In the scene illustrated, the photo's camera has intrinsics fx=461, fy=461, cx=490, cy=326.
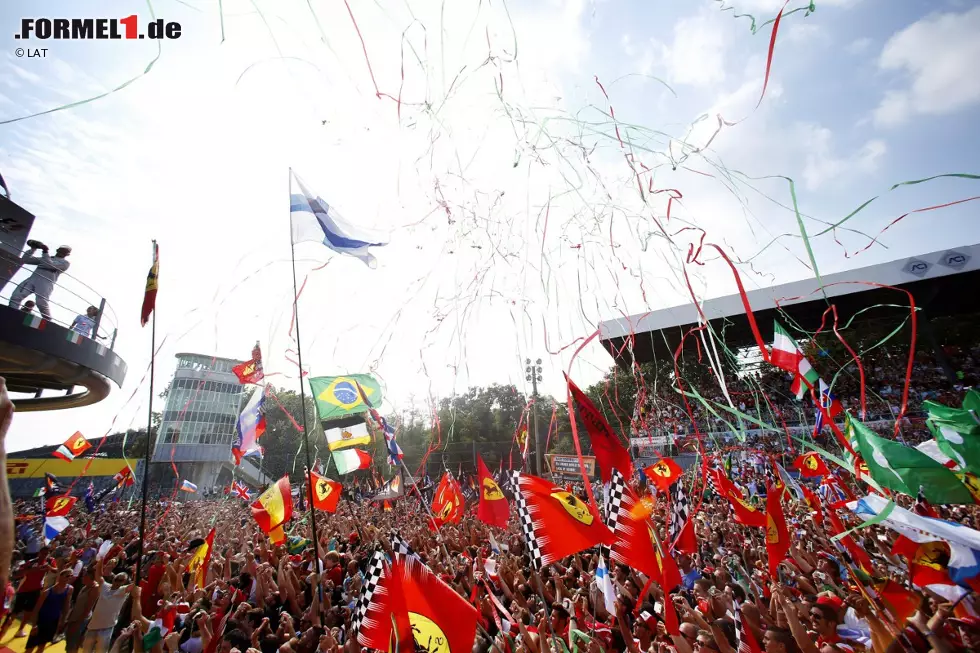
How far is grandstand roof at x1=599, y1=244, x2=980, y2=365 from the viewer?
20.6 metres

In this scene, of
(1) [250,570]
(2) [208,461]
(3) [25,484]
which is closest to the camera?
(1) [250,570]

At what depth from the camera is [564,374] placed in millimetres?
4723

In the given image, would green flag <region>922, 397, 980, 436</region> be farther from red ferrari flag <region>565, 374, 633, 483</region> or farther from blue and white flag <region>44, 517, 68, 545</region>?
blue and white flag <region>44, 517, 68, 545</region>

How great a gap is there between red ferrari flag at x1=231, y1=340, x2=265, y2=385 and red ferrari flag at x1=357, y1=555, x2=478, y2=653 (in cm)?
1003

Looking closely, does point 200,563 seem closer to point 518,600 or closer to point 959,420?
point 518,600

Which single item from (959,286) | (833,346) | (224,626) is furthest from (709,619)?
(833,346)

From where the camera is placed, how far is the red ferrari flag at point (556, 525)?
16.7 ft

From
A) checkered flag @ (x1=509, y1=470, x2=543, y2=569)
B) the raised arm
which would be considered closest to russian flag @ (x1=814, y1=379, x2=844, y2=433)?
checkered flag @ (x1=509, y1=470, x2=543, y2=569)

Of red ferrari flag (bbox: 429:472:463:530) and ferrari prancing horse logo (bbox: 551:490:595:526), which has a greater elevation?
ferrari prancing horse logo (bbox: 551:490:595:526)

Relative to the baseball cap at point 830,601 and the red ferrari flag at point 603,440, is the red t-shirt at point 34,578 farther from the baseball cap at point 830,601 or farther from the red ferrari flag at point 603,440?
Answer: the baseball cap at point 830,601

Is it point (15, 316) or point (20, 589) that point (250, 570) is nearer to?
point (20, 589)

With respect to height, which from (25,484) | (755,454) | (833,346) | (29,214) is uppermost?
(29,214)

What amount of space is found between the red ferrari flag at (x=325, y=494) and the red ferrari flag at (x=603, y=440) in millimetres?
7618

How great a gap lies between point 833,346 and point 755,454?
15068 mm
